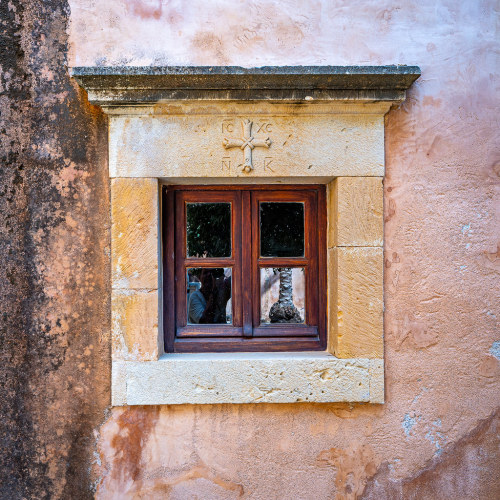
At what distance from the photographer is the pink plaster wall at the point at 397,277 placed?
226 centimetres

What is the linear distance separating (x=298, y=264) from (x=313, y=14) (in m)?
1.40

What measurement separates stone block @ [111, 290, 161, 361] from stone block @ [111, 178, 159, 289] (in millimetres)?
65

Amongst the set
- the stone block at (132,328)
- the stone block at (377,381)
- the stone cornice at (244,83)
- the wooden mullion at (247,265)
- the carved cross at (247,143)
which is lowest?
the stone block at (377,381)

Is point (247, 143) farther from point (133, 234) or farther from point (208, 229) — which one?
point (133, 234)

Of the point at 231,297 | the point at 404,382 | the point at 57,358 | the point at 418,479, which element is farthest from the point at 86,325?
the point at 418,479

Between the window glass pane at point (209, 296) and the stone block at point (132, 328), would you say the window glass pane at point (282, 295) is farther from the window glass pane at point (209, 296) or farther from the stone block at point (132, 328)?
the stone block at point (132, 328)

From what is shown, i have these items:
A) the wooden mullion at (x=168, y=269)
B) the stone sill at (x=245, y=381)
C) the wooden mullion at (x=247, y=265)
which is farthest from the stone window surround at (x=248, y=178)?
the wooden mullion at (x=247, y=265)

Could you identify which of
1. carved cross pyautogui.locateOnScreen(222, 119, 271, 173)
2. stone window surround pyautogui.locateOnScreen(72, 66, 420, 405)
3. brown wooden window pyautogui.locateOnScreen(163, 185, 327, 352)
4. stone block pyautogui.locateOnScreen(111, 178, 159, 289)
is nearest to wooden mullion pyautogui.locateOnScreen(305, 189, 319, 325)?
brown wooden window pyautogui.locateOnScreen(163, 185, 327, 352)

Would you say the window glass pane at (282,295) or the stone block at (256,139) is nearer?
the stone block at (256,139)

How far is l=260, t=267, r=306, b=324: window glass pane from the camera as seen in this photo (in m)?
2.47

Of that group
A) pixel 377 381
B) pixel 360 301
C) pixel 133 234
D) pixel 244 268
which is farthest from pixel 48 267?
pixel 377 381

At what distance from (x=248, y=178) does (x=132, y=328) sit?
3.40 ft

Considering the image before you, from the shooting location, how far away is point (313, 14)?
229 cm

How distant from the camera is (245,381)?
7.32ft
